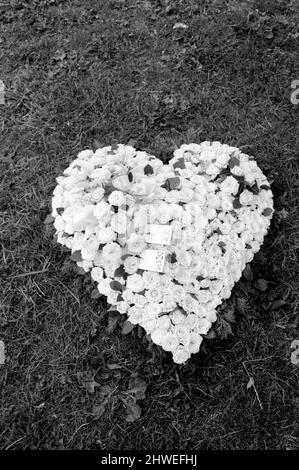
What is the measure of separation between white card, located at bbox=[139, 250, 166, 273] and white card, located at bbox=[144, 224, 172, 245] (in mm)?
62

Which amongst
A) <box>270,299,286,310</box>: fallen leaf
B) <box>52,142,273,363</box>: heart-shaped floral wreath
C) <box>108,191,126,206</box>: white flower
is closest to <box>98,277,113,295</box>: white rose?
<box>52,142,273,363</box>: heart-shaped floral wreath

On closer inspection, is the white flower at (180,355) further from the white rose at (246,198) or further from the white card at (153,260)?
the white rose at (246,198)

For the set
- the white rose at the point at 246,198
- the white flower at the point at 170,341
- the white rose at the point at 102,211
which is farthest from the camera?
the white rose at the point at 246,198

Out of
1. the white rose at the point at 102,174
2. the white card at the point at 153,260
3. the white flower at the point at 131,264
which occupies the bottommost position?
the white flower at the point at 131,264

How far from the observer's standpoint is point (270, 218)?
2982 mm

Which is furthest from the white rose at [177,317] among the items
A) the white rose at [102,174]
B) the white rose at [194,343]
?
the white rose at [102,174]

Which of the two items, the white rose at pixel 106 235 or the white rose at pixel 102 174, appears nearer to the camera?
the white rose at pixel 106 235

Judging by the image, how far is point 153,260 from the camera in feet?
8.54

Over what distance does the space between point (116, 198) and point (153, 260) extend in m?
0.43

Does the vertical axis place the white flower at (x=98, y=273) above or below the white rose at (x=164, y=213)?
below

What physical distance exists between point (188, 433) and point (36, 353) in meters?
1.07

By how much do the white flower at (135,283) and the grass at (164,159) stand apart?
13.8 inches

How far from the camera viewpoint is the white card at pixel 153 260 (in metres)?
2.58
